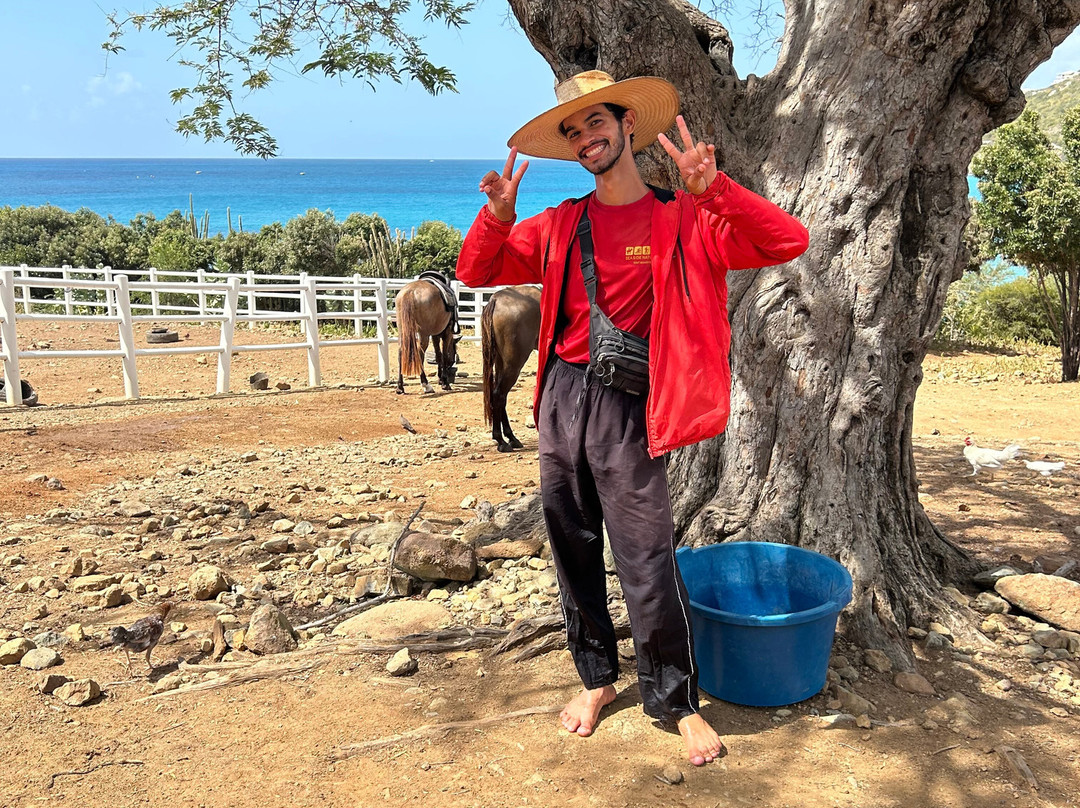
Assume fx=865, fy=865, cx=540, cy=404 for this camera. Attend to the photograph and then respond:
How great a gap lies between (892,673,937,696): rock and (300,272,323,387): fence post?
944 centimetres

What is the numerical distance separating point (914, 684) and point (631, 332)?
168cm

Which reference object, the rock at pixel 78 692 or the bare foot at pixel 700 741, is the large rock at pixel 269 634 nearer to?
the rock at pixel 78 692

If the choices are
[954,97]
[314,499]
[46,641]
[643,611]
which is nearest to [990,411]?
[954,97]

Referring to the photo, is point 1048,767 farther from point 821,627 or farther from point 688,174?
point 688,174

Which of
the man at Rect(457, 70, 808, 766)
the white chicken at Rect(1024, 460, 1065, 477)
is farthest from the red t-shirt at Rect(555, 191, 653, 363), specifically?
the white chicken at Rect(1024, 460, 1065, 477)

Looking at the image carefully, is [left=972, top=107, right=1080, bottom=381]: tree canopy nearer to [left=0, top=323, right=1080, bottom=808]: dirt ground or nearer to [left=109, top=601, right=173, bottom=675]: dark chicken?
[left=0, top=323, right=1080, bottom=808]: dirt ground

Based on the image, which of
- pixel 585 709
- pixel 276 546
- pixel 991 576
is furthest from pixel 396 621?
pixel 991 576

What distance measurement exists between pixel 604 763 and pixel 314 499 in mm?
3719

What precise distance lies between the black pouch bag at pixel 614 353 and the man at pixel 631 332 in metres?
0.03

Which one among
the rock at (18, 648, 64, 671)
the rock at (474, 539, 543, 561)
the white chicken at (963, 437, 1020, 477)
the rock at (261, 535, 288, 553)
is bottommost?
the rock at (18, 648, 64, 671)

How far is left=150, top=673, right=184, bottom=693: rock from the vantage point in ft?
10.7

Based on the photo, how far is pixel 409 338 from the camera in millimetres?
10883

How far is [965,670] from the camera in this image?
129 inches

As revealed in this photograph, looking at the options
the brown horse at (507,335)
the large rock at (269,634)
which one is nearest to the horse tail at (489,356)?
Result: the brown horse at (507,335)
